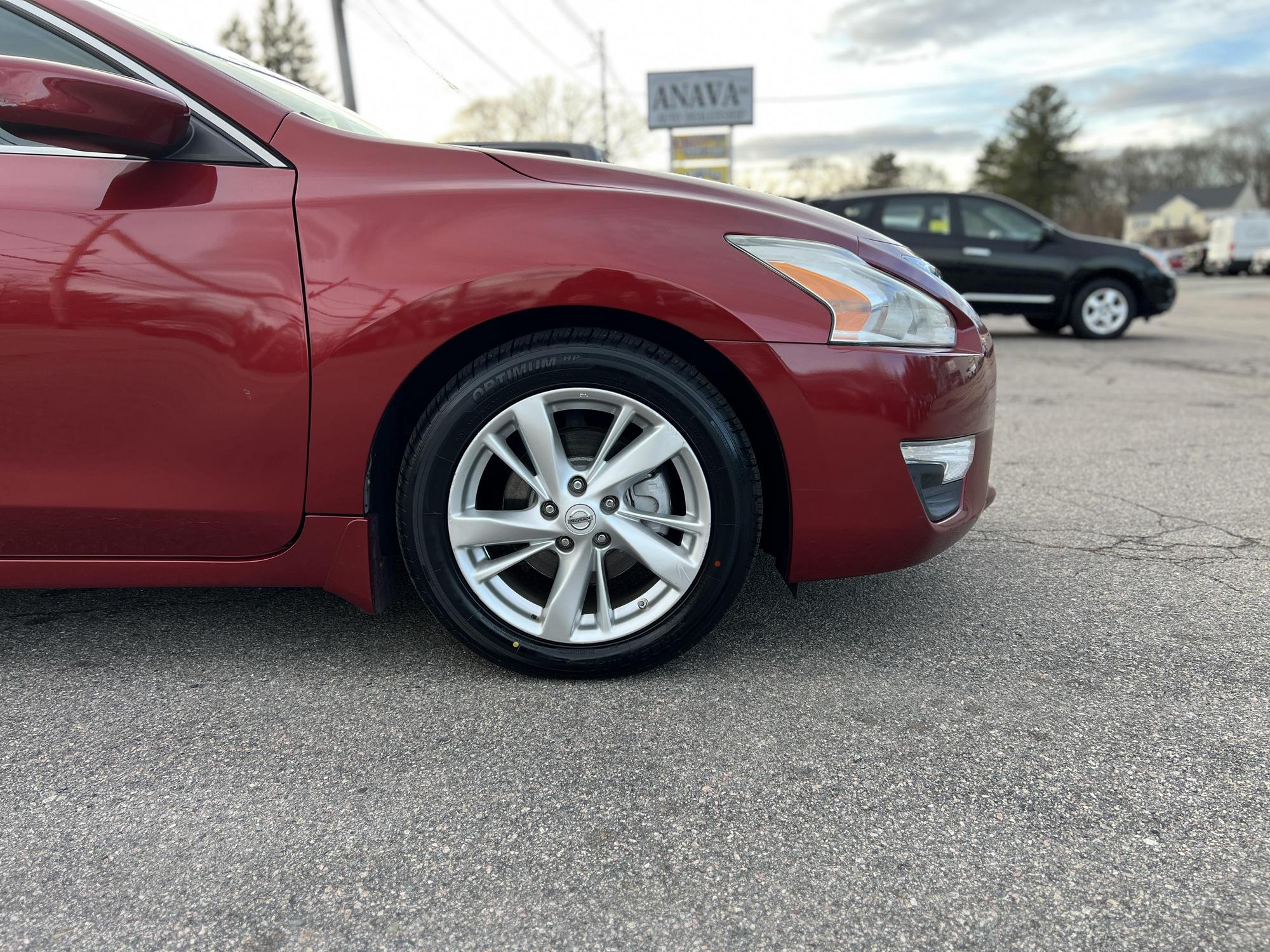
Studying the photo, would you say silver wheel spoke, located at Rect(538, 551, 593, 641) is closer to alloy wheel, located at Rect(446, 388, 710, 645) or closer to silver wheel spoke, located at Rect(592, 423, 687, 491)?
alloy wheel, located at Rect(446, 388, 710, 645)

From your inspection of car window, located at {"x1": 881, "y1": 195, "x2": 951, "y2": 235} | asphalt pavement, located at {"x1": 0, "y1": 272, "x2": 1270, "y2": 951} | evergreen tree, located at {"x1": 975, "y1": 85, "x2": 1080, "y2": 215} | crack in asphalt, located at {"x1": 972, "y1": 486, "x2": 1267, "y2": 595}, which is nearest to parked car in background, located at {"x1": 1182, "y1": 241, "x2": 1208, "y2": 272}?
evergreen tree, located at {"x1": 975, "y1": 85, "x2": 1080, "y2": 215}

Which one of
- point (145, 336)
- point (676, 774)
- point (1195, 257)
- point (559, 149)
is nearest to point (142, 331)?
point (145, 336)

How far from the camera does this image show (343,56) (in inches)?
524

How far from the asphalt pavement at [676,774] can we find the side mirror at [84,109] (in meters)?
1.16

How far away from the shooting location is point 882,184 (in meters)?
85.8

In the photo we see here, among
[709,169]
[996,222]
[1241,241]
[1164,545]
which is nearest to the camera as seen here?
[1164,545]

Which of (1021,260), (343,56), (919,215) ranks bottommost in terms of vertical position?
(1021,260)

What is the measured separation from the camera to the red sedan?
6.27 feet

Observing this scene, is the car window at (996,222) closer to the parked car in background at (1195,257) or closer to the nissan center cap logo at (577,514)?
the nissan center cap logo at (577,514)

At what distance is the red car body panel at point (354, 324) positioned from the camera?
1.92m

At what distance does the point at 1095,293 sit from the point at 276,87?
10036mm

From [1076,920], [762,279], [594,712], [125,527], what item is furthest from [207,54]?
[1076,920]

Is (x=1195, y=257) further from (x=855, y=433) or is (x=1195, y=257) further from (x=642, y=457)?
(x=642, y=457)

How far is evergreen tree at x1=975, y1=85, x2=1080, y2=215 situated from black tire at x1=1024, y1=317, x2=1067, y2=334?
64716mm
